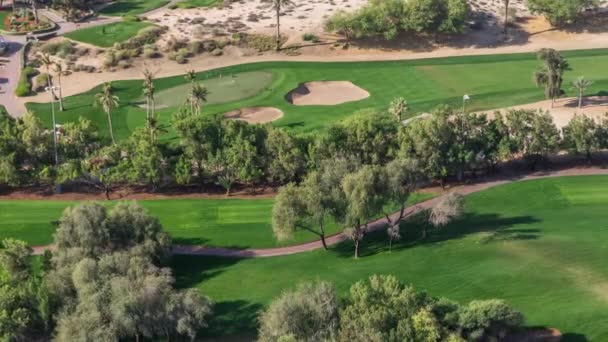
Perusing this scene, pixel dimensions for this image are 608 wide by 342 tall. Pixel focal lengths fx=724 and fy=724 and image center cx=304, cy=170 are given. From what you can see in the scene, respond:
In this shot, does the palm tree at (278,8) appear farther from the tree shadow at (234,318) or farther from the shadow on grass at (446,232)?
the tree shadow at (234,318)

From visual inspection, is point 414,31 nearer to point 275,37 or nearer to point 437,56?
point 437,56

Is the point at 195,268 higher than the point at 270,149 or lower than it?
lower

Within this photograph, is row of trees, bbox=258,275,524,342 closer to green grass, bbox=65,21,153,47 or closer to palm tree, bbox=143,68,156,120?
palm tree, bbox=143,68,156,120

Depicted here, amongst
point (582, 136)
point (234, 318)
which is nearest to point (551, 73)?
point (582, 136)

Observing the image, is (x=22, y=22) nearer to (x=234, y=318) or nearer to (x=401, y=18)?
(x=401, y=18)

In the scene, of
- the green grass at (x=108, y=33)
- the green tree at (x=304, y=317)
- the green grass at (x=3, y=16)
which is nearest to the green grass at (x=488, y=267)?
the green tree at (x=304, y=317)

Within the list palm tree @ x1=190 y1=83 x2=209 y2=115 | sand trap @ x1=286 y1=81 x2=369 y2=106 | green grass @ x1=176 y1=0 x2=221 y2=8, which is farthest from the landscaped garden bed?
sand trap @ x1=286 y1=81 x2=369 y2=106
